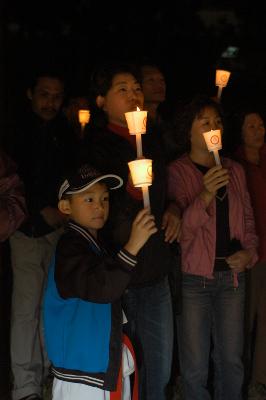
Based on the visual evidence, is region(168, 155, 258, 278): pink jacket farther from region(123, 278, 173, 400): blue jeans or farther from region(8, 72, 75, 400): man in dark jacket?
region(8, 72, 75, 400): man in dark jacket

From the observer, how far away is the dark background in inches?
352

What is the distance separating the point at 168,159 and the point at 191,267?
2.79 ft

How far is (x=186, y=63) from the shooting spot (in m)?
9.61

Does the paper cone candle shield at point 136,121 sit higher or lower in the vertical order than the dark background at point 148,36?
lower

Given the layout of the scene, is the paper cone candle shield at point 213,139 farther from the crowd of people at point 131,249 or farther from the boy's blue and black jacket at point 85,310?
the boy's blue and black jacket at point 85,310

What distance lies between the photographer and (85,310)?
2.84 metres

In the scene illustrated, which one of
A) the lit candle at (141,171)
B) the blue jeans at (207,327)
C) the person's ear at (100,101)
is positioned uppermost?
the person's ear at (100,101)

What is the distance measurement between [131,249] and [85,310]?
1.36 ft

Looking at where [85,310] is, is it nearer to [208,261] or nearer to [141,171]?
[141,171]

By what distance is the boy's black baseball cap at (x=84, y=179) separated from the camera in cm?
284

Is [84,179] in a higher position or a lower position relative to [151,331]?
higher

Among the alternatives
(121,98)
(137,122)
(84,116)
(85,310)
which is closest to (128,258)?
(85,310)

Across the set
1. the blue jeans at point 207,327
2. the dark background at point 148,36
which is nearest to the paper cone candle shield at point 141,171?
the blue jeans at point 207,327

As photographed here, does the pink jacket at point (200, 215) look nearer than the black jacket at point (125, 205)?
No
